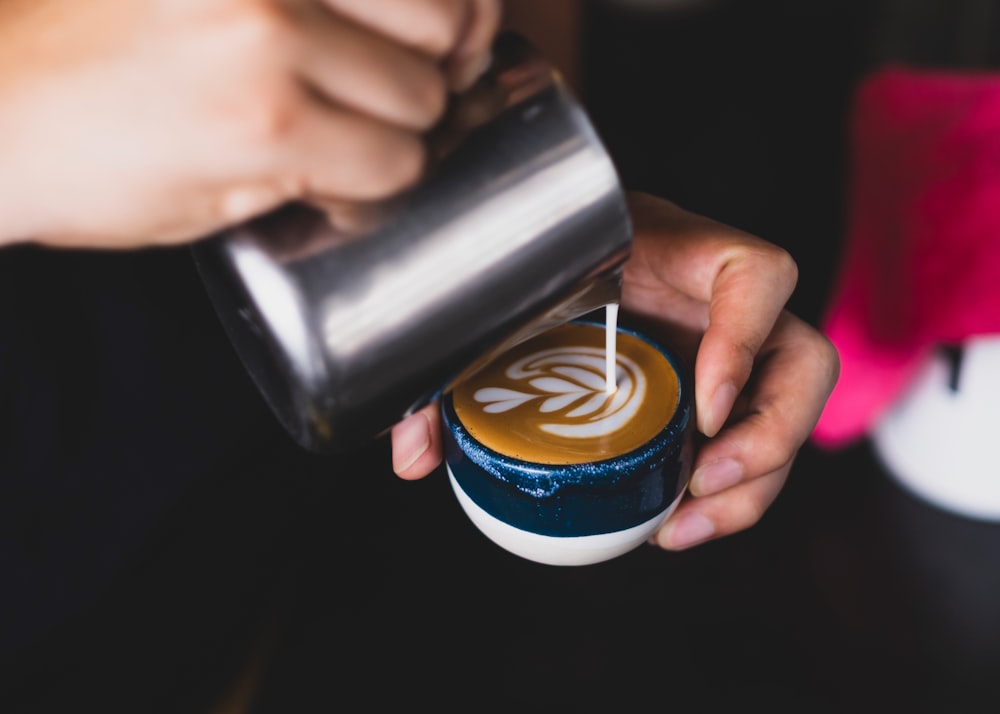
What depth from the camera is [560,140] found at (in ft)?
1.70

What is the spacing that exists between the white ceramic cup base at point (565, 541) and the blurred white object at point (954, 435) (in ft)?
1.94

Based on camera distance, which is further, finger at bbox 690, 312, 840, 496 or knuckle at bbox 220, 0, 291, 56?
finger at bbox 690, 312, 840, 496

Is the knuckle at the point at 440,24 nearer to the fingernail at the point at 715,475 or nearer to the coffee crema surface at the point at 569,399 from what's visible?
the coffee crema surface at the point at 569,399

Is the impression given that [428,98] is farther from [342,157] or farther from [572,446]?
[572,446]

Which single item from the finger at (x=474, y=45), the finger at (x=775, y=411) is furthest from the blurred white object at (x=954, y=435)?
the finger at (x=474, y=45)

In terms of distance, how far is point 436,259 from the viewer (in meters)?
0.50

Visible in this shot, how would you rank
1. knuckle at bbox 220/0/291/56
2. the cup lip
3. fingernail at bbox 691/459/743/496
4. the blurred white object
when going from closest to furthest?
1. knuckle at bbox 220/0/291/56
2. the cup lip
3. fingernail at bbox 691/459/743/496
4. the blurred white object

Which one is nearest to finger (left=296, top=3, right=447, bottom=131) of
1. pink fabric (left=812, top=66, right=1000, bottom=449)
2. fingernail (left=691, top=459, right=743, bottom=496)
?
fingernail (left=691, top=459, right=743, bottom=496)

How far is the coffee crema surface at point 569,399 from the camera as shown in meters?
0.74

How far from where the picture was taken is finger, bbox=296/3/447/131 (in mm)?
409

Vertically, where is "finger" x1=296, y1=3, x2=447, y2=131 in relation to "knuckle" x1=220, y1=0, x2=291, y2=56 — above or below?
below

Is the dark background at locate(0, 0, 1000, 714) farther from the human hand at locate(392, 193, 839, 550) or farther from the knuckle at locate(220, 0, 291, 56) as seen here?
the knuckle at locate(220, 0, 291, 56)

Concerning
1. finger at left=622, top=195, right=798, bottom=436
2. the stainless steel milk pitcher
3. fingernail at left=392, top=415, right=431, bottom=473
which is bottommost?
fingernail at left=392, top=415, right=431, bottom=473

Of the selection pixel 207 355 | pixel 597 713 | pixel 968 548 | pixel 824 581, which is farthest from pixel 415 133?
pixel 968 548
